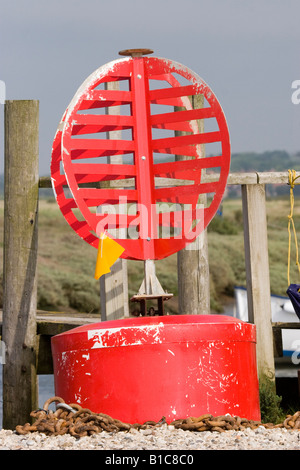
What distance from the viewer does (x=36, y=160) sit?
6.26 meters

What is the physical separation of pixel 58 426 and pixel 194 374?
2.52 ft

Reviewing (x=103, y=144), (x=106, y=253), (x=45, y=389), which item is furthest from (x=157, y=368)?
(x=45, y=389)

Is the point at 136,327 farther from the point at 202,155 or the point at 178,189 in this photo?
the point at 202,155

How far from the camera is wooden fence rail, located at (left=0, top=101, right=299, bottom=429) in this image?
19.6ft

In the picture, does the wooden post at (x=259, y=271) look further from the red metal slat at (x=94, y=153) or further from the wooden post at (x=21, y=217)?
the wooden post at (x=21, y=217)

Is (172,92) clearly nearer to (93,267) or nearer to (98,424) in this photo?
(98,424)

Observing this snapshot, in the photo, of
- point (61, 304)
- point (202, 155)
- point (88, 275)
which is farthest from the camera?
point (88, 275)

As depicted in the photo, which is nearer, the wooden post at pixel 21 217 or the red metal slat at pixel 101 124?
the red metal slat at pixel 101 124

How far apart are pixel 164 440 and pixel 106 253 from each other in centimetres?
138

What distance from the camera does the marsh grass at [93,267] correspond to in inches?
1063

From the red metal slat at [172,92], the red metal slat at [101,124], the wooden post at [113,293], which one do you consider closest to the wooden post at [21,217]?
the wooden post at [113,293]

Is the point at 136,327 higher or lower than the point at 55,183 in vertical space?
lower

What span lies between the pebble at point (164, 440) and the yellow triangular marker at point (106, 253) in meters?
1.09

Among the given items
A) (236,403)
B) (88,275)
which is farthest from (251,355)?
(88,275)
